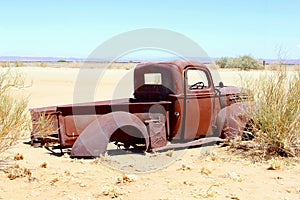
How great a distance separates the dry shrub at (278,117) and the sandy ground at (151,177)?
415 mm

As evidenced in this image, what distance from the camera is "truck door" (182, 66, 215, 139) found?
866 centimetres

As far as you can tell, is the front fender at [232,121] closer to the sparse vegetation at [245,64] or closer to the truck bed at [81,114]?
the truck bed at [81,114]

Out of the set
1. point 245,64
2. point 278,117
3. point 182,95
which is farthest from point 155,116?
point 245,64

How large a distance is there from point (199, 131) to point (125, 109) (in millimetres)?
1979

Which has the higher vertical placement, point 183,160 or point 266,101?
point 266,101

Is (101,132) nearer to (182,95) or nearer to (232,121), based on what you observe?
(182,95)

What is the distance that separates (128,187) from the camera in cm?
593

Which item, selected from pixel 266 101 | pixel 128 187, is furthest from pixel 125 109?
pixel 266 101

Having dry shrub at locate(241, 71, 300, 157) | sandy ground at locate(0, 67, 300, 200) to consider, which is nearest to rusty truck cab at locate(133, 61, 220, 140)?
sandy ground at locate(0, 67, 300, 200)

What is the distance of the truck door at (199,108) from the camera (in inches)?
341

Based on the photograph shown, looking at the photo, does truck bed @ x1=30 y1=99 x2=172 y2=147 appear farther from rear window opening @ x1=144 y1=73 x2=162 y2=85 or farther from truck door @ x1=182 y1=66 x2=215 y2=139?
rear window opening @ x1=144 y1=73 x2=162 y2=85

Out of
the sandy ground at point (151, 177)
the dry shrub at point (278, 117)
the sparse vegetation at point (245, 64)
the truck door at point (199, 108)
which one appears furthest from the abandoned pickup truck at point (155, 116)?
the sparse vegetation at point (245, 64)

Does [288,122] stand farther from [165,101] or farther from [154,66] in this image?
[154,66]

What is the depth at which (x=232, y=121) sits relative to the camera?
9.09 meters
